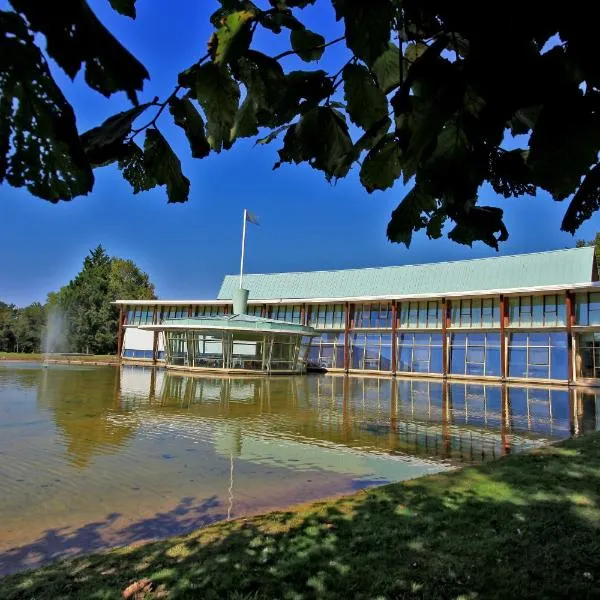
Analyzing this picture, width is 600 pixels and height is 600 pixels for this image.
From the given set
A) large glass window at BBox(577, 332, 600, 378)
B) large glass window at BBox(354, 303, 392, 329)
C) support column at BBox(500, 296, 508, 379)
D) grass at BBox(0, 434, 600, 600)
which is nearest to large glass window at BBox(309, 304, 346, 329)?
large glass window at BBox(354, 303, 392, 329)

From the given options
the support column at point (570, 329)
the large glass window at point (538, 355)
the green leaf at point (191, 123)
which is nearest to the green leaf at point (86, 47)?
the green leaf at point (191, 123)

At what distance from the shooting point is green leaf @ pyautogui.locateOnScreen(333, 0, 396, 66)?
1071 millimetres

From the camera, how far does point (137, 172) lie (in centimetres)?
150

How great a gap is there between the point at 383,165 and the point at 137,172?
79cm

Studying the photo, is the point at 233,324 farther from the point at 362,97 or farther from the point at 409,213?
the point at 362,97

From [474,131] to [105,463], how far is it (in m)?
8.16

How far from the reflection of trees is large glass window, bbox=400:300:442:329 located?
2270 cm

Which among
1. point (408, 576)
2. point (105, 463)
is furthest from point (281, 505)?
point (105, 463)

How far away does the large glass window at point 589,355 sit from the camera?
29781 millimetres

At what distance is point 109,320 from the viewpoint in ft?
198

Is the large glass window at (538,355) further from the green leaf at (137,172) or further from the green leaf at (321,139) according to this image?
the green leaf at (137,172)

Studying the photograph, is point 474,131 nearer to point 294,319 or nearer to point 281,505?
point 281,505

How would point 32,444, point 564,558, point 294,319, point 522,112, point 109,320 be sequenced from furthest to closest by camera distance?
point 109,320 < point 294,319 < point 32,444 < point 564,558 < point 522,112

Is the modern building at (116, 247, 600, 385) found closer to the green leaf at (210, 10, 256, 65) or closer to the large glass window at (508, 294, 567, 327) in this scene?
the large glass window at (508, 294, 567, 327)
